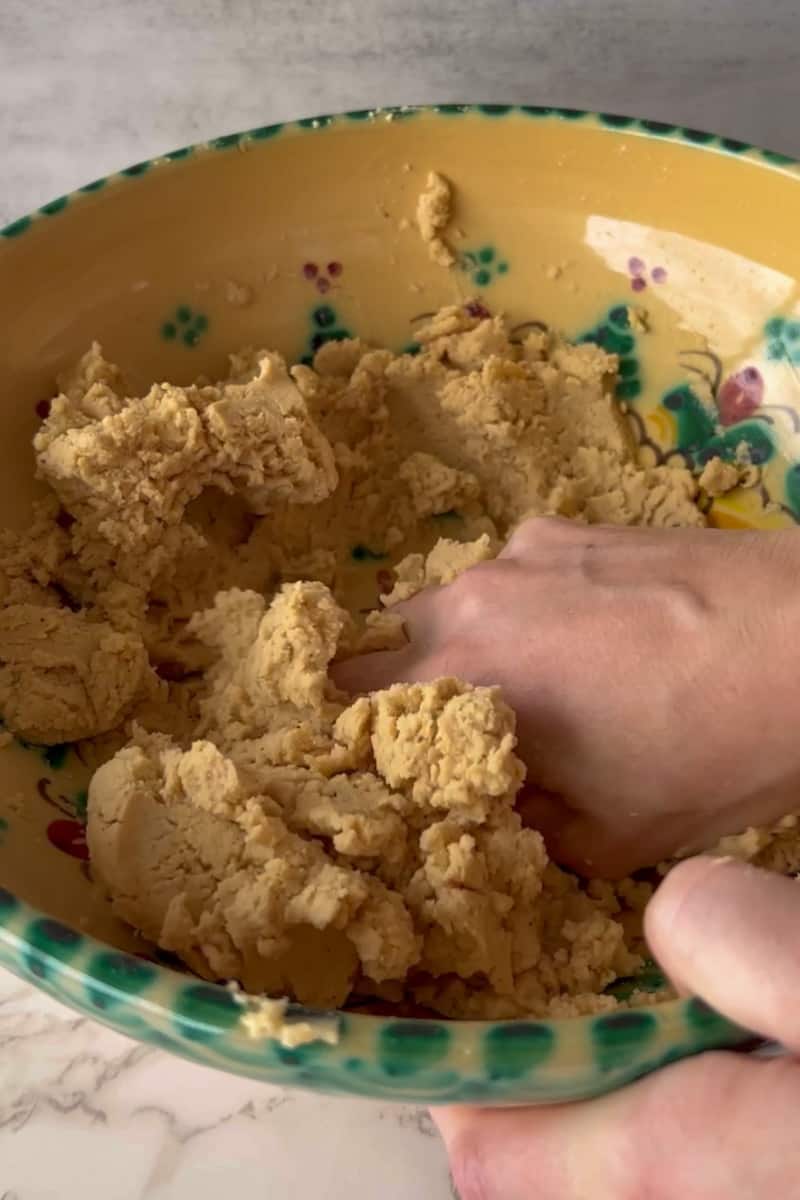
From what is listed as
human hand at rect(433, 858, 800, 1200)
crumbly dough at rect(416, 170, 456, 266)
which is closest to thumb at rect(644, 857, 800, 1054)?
human hand at rect(433, 858, 800, 1200)

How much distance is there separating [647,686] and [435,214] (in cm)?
34

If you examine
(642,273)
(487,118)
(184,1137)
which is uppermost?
(487,118)

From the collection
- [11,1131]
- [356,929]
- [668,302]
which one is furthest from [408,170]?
[11,1131]

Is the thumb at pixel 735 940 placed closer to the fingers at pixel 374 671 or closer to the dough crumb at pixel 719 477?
the fingers at pixel 374 671

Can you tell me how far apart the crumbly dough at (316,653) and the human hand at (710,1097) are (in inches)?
4.0

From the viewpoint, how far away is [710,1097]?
0.39 meters

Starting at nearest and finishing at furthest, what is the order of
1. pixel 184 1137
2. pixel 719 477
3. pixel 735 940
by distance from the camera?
1. pixel 735 940
2. pixel 184 1137
3. pixel 719 477

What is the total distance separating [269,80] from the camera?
838 mm

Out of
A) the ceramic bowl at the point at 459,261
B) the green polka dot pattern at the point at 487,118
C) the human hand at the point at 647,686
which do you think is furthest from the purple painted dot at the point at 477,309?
the human hand at the point at 647,686

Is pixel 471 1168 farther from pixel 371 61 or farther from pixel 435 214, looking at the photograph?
pixel 371 61

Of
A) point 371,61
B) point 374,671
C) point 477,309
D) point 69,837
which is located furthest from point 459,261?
point 69,837

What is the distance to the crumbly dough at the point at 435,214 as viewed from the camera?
2.56ft

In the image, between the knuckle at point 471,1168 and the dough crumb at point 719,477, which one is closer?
the knuckle at point 471,1168

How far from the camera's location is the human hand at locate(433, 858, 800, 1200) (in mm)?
372
